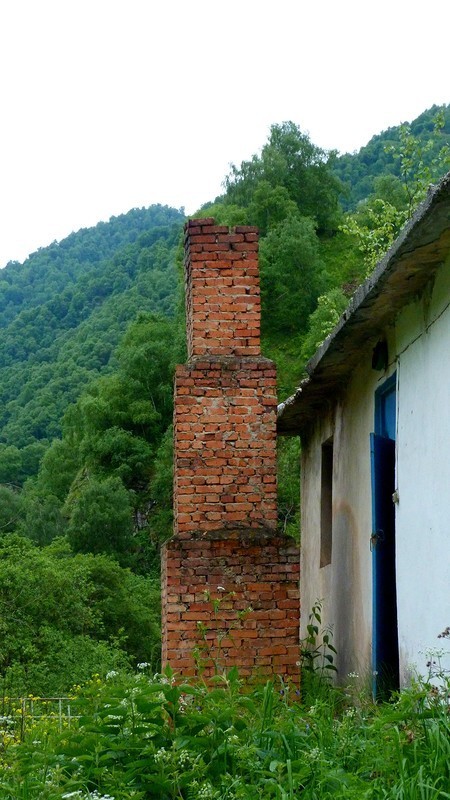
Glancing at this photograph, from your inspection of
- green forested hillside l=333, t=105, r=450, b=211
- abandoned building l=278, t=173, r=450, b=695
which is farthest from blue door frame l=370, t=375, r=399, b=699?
green forested hillside l=333, t=105, r=450, b=211

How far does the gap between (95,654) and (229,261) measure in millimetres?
18329

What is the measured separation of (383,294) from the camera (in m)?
7.58

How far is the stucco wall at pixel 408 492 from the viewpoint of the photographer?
22.6ft

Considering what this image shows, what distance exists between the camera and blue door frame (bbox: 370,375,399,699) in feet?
28.0

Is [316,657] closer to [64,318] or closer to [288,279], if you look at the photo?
[288,279]

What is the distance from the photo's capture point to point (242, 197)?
221 ft

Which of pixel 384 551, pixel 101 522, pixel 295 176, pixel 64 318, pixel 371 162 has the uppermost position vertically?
pixel 371 162

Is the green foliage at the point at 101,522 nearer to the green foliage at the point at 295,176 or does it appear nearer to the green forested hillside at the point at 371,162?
the green foliage at the point at 295,176

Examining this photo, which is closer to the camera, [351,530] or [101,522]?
[351,530]

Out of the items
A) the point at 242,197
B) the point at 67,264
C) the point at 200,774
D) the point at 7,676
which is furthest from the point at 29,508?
the point at 200,774

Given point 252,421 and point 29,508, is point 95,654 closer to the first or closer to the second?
point 252,421

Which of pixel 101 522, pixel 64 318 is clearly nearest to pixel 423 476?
pixel 101 522

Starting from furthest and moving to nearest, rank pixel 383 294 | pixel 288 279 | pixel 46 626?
pixel 288 279 → pixel 46 626 → pixel 383 294

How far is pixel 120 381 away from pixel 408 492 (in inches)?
2103
